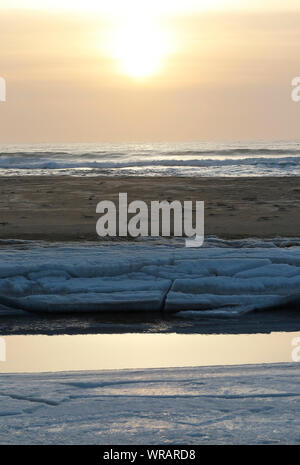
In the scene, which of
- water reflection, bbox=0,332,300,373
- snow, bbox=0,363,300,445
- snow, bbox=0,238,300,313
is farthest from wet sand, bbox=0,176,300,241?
snow, bbox=0,363,300,445

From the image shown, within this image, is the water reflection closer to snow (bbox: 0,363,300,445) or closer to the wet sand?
snow (bbox: 0,363,300,445)

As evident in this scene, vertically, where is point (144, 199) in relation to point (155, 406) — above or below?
above

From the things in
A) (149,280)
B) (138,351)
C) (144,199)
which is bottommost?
(138,351)

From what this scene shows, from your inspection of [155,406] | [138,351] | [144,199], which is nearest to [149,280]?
[138,351]

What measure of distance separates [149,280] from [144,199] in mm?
9361

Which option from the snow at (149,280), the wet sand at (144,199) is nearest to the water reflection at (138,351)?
the snow at (149,280)

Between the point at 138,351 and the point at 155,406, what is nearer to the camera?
the point at 155,406

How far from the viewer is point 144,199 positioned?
683 inches

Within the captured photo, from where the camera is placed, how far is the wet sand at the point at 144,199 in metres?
11.9

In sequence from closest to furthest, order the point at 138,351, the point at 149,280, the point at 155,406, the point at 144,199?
1. the point at 155,406
2. the point at 138,351
3. the point at 149,280
4. the point at 144,199

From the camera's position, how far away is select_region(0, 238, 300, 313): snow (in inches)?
304

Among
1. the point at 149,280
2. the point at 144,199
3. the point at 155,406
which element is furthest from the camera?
the point at 144,199

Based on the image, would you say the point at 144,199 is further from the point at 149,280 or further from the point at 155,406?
the point at 155,406

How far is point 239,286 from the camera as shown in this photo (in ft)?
26.2
